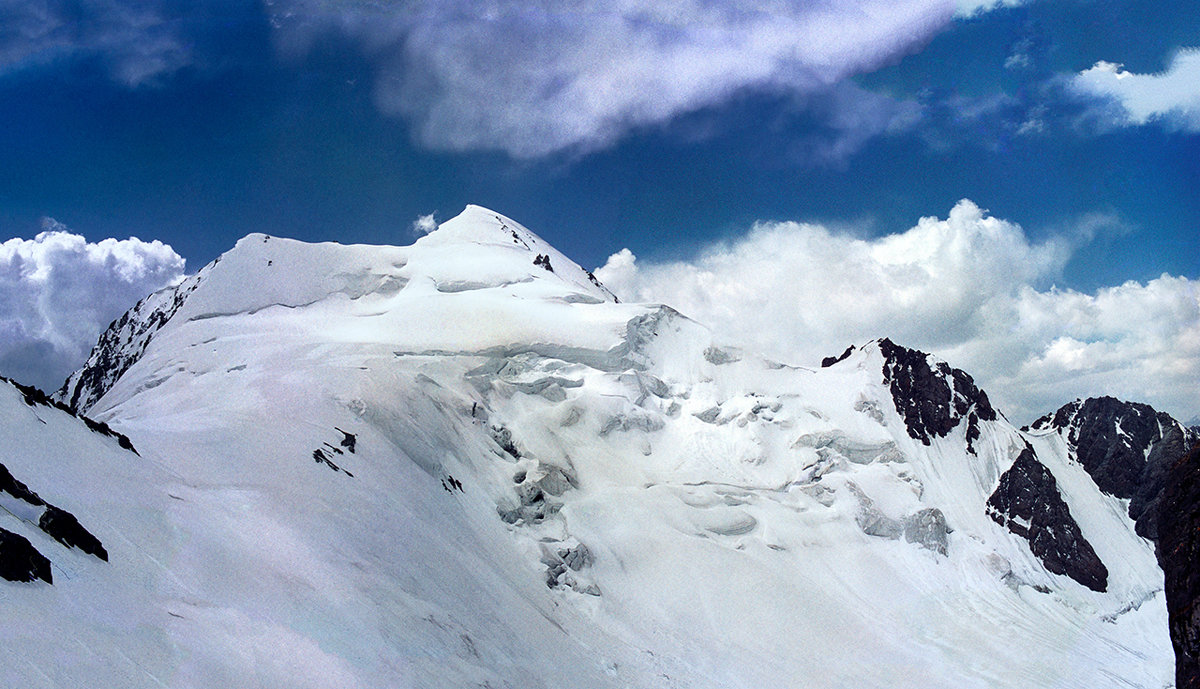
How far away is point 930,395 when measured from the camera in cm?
10944

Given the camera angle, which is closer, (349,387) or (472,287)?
(349,387)

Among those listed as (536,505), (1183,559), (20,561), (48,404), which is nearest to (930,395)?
(536,505)

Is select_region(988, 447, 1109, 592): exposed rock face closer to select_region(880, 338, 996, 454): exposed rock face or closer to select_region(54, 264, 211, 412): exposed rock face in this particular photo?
select_region(880, 338, 996, 454): exposed rock face

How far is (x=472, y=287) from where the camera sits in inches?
4948

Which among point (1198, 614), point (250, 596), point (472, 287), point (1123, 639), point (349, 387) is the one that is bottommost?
point (250, 596)

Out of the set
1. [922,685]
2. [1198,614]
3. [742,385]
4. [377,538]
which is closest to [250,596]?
[377,538]

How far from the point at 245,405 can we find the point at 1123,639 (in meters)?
100

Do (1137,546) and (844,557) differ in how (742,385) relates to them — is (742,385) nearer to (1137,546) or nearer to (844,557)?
(844,557)

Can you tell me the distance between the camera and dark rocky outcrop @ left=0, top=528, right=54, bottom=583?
1905 cm

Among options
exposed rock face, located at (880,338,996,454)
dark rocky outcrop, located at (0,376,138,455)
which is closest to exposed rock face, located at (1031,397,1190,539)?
exposed rock face, located at (880,338,996,454)

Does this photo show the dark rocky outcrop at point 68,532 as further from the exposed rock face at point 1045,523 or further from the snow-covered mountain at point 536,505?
the exposed rock face at point 1045,523

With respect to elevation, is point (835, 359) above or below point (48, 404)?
above

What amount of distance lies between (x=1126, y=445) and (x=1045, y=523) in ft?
145

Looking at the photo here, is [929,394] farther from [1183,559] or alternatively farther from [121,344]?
[121,344]
